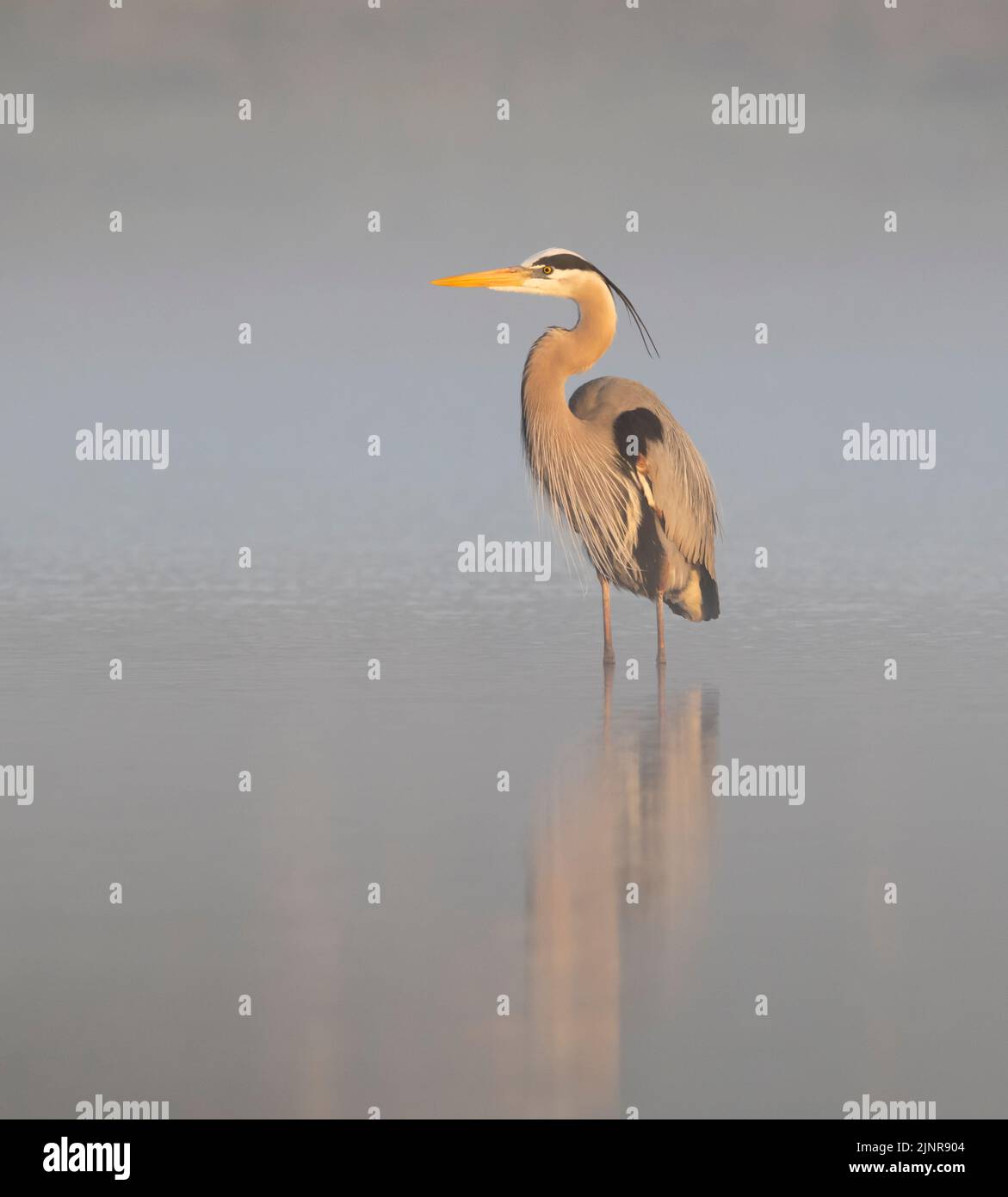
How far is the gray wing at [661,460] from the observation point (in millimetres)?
9633

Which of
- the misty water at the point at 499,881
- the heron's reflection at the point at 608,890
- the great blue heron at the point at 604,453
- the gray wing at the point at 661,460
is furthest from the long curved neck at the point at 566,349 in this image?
the heron's reflection at the point at 608,890

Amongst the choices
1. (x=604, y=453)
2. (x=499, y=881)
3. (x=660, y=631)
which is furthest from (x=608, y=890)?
(x=604, y=453)

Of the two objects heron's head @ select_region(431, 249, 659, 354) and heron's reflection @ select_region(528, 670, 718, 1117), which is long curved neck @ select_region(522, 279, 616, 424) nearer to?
heron's head @ select_region(431, 249, 659, 354)

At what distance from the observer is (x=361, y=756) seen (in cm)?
718

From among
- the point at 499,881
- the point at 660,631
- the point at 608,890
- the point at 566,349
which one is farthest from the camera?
the point at 566,349

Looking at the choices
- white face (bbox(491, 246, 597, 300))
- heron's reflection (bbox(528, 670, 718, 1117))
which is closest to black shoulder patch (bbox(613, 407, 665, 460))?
white face (bbox(491, 246, 597, 300))

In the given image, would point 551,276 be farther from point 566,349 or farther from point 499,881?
point 499,881

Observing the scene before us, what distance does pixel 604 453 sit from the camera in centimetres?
962

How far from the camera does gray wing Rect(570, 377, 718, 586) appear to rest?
31.6 ft

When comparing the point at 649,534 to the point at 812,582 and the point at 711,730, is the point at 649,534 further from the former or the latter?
the point at 812,582

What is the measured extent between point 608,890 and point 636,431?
15.8 feet

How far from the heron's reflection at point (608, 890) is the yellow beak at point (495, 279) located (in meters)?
3.09

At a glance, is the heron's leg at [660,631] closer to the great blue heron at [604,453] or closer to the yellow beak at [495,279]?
the great blue heron at [604,453]

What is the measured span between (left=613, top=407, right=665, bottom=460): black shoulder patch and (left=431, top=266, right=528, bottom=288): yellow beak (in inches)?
36.4
